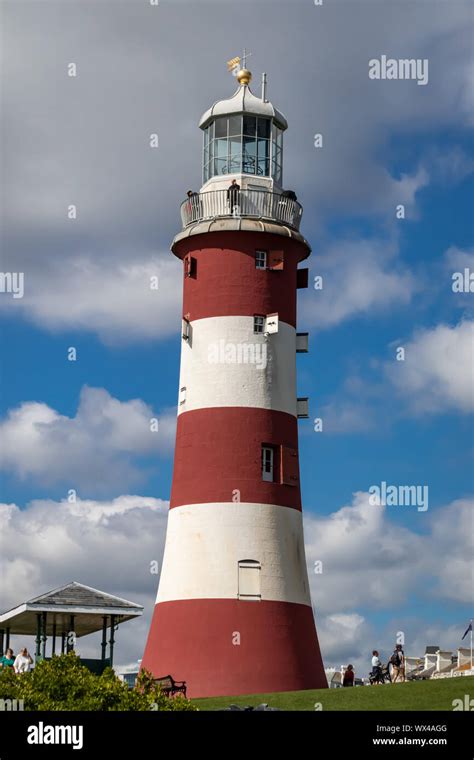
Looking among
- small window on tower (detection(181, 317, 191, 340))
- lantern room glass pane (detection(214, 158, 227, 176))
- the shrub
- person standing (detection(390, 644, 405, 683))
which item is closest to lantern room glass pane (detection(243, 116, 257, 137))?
lantern room glass pane (detection(214, 158, 227, 176))

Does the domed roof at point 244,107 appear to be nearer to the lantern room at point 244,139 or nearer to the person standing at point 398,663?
the lantern room at point 244,139

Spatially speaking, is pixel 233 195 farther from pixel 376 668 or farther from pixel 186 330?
pixel 376 668

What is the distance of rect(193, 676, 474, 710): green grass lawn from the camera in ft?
101

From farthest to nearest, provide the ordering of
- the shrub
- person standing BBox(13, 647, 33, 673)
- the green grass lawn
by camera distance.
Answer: person standing BBox(13, 647, 33, 673) → the green grass lawn → the shrub

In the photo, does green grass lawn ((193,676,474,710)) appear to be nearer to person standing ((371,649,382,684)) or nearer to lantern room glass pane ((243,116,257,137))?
person standing ((371,649,382,684))

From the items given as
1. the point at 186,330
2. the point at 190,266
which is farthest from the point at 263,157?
the point at 186,330

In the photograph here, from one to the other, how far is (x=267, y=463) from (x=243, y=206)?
8.65 meters

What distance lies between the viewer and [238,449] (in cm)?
4166

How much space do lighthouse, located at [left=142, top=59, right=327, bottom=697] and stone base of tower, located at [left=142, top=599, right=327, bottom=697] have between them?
0.03 metres
